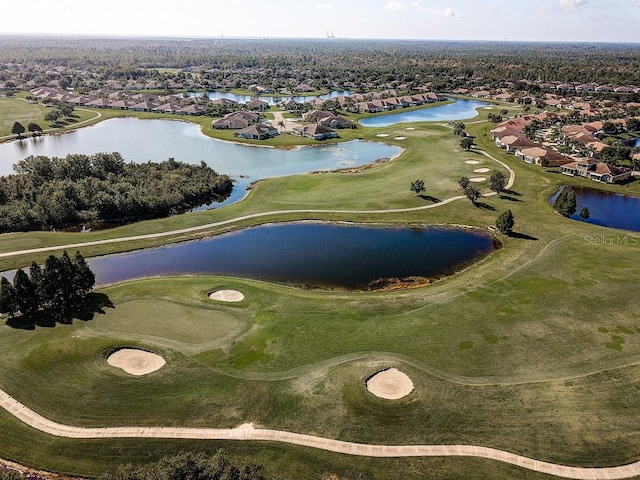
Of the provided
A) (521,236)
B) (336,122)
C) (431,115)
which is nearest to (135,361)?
(521,236)

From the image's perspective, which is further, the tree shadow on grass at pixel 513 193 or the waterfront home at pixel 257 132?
the waterfront home at pixel 257 132

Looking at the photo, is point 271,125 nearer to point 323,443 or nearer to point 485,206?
point 485,206

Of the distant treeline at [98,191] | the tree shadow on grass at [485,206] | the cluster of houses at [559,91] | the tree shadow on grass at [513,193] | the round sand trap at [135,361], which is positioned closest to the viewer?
the round sand trap at [135,361]

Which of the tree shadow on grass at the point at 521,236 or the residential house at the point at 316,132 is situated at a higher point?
the residential house at the point at 316,132

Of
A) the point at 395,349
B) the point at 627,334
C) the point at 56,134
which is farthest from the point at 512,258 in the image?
the point at 56,134

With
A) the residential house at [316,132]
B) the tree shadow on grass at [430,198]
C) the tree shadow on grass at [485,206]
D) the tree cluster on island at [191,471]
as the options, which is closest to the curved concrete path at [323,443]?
the tree cluster on island at [191,471]

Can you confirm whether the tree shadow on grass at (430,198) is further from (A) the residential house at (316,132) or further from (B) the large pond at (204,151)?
(A) the residential house at (316,132)

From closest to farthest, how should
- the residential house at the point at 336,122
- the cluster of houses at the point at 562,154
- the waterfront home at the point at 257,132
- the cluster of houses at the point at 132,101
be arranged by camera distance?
the cluster of houses at the point at 562,154 < the waterfront home at the point at 257,132 < the residential house at the point at 336,122 < the cluster of houses at the point at 132,101

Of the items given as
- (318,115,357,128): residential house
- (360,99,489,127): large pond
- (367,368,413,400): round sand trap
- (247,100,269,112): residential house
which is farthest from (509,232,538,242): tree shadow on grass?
(247,100,269,112): residential house
